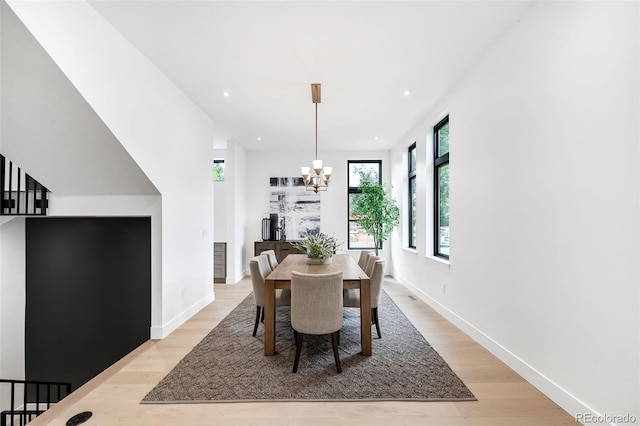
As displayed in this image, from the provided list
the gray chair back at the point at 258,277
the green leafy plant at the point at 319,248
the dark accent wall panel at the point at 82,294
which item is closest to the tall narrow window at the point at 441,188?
the green leafy plant at the point at 319,248

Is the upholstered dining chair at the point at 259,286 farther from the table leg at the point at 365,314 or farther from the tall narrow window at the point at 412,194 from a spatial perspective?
the tall narrow window at the point at 412,194

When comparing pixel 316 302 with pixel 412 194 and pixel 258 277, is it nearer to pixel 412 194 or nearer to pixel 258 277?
pixel 258 277

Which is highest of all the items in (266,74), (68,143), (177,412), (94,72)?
(266,74)

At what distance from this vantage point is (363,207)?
599 cm

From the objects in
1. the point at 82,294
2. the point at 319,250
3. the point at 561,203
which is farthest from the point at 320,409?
the point at 82,294

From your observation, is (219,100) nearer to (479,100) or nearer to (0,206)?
(0,206)

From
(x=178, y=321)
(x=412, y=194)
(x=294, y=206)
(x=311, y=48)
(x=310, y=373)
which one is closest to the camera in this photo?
(x=310, y=373)

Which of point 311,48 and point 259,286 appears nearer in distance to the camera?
point 311,48

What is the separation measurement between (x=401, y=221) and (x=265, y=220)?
293cm

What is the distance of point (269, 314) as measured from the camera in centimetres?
268

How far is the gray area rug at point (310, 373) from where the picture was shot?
2.11m

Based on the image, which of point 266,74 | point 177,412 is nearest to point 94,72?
point 266,74

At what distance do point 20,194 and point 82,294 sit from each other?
143 cm

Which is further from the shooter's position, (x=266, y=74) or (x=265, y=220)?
(x=265, y=220)
